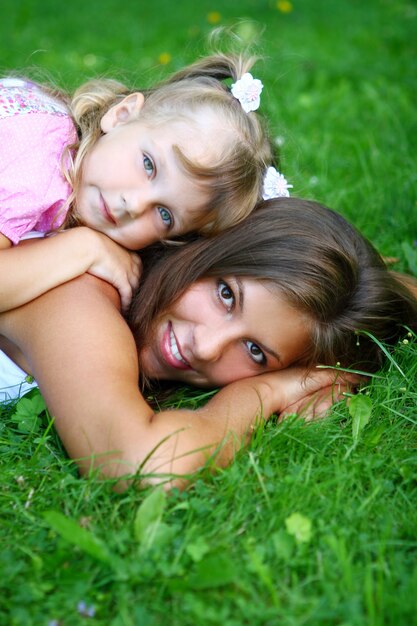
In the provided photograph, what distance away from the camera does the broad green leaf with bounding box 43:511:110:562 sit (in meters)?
1.79

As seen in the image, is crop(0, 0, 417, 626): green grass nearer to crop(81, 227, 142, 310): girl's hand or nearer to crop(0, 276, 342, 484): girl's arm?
crop(0, 276, 342, 484): girl's arm

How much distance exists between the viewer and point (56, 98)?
9.89 ft

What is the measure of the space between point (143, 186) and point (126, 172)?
8 cm

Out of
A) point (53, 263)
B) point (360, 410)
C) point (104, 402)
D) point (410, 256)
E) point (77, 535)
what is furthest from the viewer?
point (410, 256)

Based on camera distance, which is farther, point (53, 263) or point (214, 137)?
point (214, 137)

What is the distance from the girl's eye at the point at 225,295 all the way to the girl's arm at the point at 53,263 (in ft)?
1.04

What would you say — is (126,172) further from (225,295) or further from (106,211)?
(225,295)

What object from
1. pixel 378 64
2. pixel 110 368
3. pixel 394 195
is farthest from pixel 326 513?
pixel 378 64

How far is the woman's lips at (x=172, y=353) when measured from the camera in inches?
101

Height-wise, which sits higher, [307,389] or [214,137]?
[214,137]

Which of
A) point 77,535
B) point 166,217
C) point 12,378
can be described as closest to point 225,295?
point 166,217

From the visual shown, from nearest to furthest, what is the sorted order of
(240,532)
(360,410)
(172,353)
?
(240,532), (360,410), (172,353)

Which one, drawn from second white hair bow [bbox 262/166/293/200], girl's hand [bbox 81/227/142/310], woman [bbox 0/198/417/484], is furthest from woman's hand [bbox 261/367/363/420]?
second white hair bow [bbox 262/166/293/200]

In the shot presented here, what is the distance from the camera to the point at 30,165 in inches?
100
